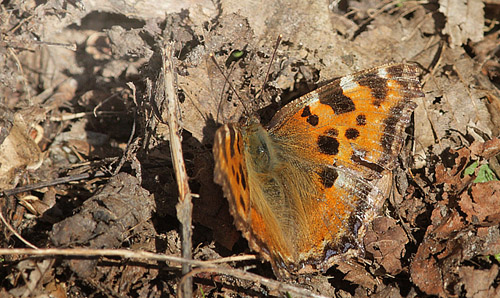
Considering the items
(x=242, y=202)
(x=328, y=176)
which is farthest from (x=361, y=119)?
(x=242, y=202)

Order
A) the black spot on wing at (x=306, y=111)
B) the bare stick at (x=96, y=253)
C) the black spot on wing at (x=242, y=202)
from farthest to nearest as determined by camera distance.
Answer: the black spot on wing at (x=306, y=111), the bare stick at (x=96, y=253), the black spot on wing at (x=242, y=202)

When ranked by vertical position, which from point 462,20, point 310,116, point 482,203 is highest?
point 462,20

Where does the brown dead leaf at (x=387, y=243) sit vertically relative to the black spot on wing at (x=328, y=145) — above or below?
below

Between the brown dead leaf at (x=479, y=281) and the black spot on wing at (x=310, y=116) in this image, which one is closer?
the brown dead leaf at (x=479, y=281)

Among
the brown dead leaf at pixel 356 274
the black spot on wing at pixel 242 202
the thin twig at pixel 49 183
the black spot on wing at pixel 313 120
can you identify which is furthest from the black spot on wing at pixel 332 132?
the thin twig at pixel 49 183

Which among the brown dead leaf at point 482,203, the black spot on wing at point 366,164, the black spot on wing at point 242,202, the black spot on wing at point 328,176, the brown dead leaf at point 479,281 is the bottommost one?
the brown dead leaf at point 479,281

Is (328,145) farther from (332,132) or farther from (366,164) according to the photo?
(366,164)

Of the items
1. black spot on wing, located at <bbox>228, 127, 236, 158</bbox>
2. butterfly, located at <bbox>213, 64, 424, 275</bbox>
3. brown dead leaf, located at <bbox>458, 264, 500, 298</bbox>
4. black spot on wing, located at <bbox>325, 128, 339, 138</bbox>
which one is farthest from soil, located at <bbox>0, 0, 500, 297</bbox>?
black spot on wing, located at <bbox>325, 128, 339, 138</bbox>

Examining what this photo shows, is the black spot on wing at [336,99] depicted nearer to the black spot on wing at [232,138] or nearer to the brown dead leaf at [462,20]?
the black spot on wing at [232,138]
